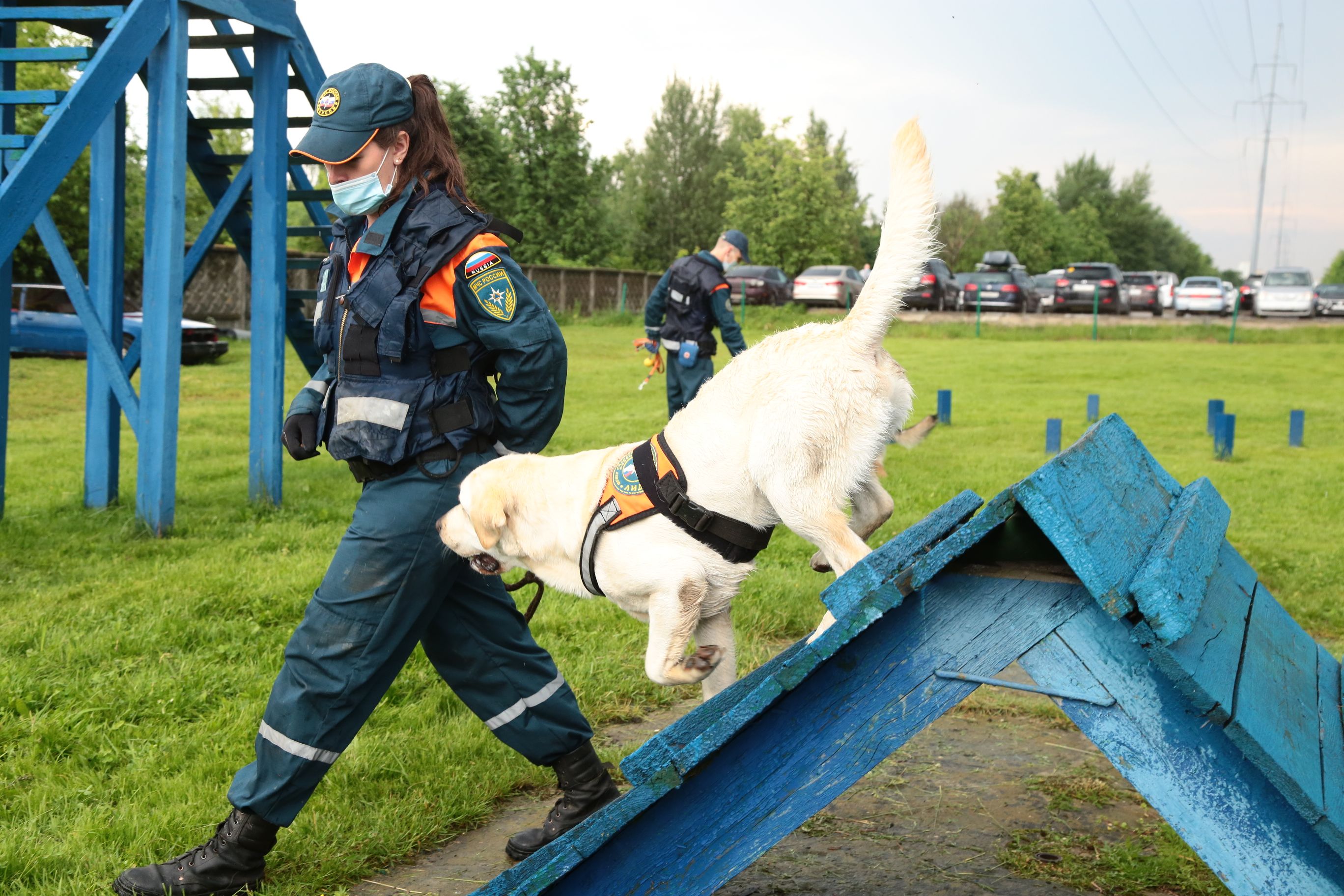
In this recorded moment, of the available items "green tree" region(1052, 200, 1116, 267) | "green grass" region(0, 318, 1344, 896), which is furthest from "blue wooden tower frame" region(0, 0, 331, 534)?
"green tree" region(1052, 200, 1116, 267)

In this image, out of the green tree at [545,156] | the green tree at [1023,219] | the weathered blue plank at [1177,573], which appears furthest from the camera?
the green tree at [1023,219]

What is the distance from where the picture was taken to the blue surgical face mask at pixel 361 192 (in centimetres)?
305

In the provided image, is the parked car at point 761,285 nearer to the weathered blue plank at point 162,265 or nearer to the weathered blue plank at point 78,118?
the weathered blue plank at point 162,265

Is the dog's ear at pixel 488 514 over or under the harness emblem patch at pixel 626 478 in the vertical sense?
under

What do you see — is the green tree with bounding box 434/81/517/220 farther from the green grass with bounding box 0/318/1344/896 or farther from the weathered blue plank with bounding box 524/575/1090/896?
the weathered blue plank with bounding box 524/575/1090/896

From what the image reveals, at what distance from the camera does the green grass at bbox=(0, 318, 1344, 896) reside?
10.8 ft

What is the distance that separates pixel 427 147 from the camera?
3148 mm

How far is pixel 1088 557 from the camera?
72.1 inches

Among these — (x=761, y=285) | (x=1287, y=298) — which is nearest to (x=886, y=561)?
(x=761, y=285)

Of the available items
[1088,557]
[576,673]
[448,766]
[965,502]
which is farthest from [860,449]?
[576,673]

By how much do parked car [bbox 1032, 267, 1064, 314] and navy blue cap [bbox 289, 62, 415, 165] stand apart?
32832 millimetres

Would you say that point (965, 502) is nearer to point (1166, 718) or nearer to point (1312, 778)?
point (1166, 718)

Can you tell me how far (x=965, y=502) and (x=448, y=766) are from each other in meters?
2.26

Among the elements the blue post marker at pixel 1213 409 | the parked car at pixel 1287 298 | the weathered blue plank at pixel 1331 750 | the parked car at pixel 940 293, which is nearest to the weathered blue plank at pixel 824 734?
the weathered blue plank at pixel 1331 750
